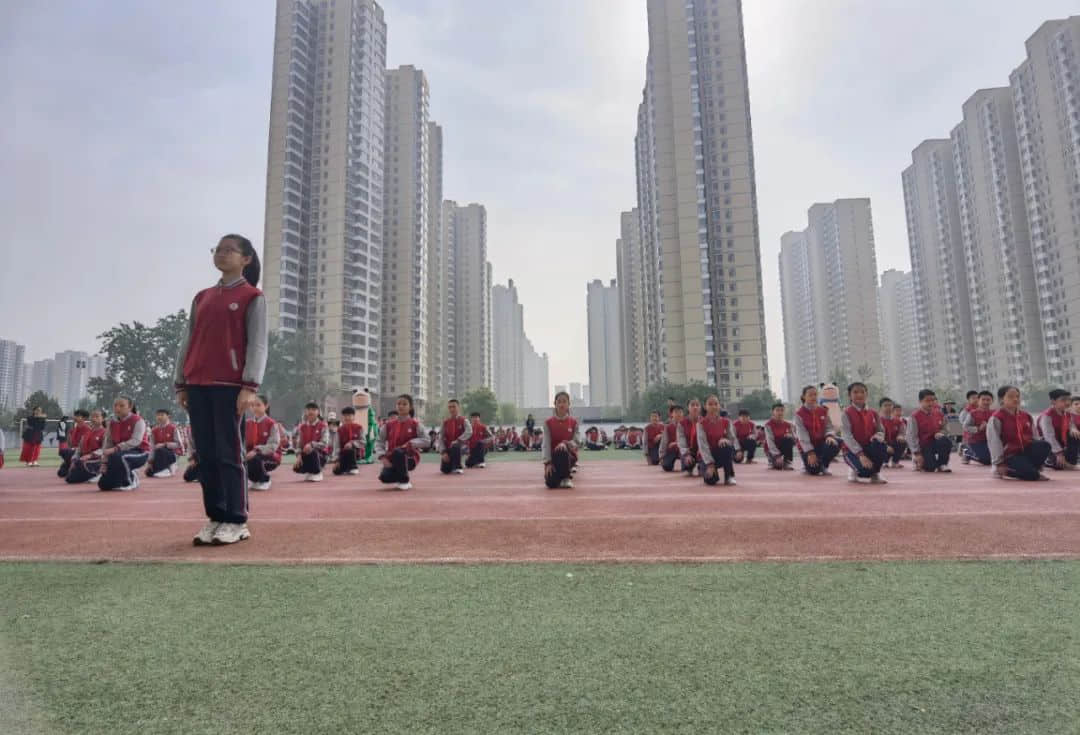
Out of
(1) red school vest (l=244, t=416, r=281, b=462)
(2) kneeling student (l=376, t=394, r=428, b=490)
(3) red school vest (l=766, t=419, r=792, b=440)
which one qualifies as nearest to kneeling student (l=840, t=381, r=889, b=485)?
(3) red school vest (l=766, t=419, r=792, b=440)

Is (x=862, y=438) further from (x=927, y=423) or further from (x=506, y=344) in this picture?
(x=506, y=344)

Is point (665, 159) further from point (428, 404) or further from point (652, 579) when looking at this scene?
point (652, 579)

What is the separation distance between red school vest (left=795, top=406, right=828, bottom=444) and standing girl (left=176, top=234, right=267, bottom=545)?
851 centimetres

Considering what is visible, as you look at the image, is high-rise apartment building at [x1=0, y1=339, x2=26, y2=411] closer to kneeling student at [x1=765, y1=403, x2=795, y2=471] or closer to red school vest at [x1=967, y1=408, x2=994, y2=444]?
kneeling student at [x1=765, y1=403, x2=795, y2=471]

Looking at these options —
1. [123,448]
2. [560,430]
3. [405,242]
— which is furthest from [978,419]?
[405,242]

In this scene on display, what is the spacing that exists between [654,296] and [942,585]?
6701 centimetres

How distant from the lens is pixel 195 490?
8297 mm

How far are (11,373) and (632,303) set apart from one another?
8583 cm

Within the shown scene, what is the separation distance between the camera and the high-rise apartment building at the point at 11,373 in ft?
236

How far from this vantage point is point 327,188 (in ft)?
214

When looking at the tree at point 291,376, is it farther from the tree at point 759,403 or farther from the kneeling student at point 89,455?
the kneeling student at point 89,455

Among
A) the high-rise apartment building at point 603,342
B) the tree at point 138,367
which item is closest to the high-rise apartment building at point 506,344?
the high-rise apartment building at point 603,342

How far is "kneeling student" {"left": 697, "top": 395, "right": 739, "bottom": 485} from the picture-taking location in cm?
825

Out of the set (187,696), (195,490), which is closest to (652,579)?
(187,696)
